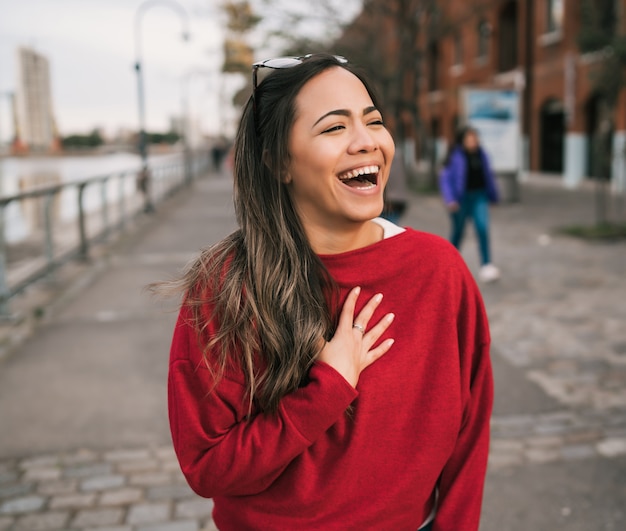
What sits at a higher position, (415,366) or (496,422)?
(415,366)

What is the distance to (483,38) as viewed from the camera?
3023 cm

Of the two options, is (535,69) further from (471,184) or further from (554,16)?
(471,184)

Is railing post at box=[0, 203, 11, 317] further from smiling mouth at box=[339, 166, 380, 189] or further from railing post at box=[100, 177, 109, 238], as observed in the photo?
smiling mouth at box=[339, 166, 380, 189]

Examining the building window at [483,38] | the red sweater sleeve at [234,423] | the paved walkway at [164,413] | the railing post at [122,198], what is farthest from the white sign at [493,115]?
the red sweater sleeve at [234,423]

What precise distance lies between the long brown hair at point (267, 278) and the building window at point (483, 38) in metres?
28.6

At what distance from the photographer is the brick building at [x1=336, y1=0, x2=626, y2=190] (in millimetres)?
21875

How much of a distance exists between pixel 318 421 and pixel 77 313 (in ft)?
21.1

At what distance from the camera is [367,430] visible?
4.86ft

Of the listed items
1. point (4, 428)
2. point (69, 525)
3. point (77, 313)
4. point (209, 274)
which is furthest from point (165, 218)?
point (209, 274)

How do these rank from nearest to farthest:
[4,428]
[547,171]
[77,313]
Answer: [4,428], [77,313], [547,171]

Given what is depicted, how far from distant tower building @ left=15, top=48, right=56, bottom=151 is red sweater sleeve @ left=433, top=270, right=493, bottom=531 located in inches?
526

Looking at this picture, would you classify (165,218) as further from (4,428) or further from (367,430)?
(367,430)

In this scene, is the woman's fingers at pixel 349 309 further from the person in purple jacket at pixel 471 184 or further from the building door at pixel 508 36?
the building door at pixel 508 36

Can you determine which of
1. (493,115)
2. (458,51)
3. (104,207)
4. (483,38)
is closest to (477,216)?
(104,207)
